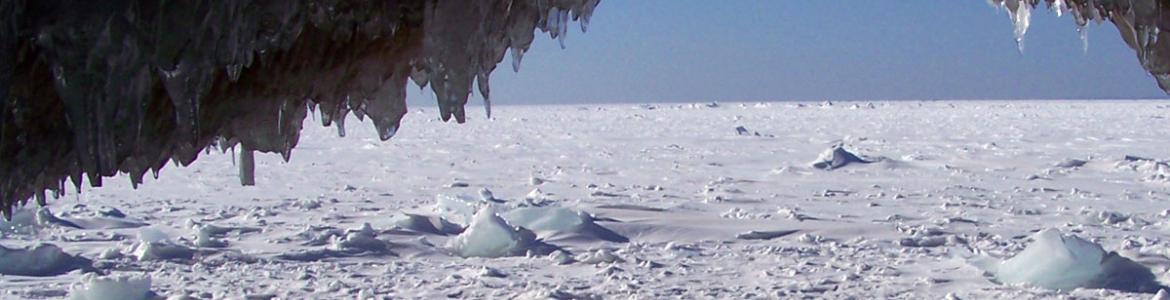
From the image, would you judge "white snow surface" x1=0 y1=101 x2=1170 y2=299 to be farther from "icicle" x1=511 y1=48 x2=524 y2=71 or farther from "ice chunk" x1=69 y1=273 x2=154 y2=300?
"icicle" x1=511 y1=48 x2=524 y2=71

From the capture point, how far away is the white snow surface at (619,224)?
610cm

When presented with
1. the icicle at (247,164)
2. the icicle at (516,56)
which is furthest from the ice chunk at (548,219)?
the icicle at (516,56)

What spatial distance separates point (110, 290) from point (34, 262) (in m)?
1.20

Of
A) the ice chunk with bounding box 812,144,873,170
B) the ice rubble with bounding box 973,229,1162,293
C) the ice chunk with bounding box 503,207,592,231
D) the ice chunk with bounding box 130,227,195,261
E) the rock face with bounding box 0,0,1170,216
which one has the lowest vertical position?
the ice rubble with bounding box 973,229,1162,293

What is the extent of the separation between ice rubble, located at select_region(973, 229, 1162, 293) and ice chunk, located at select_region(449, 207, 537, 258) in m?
2.73

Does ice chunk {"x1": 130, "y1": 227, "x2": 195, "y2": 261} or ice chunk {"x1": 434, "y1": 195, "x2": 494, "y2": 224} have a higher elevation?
ice chunk {"x1": 434, "y1": 195, "x2": 494, "y2": 224}

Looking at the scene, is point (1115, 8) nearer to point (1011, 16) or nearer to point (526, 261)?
point (1011, 16)

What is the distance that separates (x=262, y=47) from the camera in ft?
8.23

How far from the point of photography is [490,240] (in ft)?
22.6

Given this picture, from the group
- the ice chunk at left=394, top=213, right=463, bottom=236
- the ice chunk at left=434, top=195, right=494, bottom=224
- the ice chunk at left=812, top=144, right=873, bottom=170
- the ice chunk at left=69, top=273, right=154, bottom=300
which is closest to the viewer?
the ice chunk at left=69, top=273, right=154, bottom=300

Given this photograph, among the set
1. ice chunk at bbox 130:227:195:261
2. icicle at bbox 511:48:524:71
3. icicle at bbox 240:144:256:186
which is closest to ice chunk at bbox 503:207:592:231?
ice chunk at bbox 130:227:195:261

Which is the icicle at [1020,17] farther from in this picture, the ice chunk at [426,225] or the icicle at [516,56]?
the ice chunk at [426,225]

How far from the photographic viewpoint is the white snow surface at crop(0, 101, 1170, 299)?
6102mm

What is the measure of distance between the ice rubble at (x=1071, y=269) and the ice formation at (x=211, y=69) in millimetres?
3895
